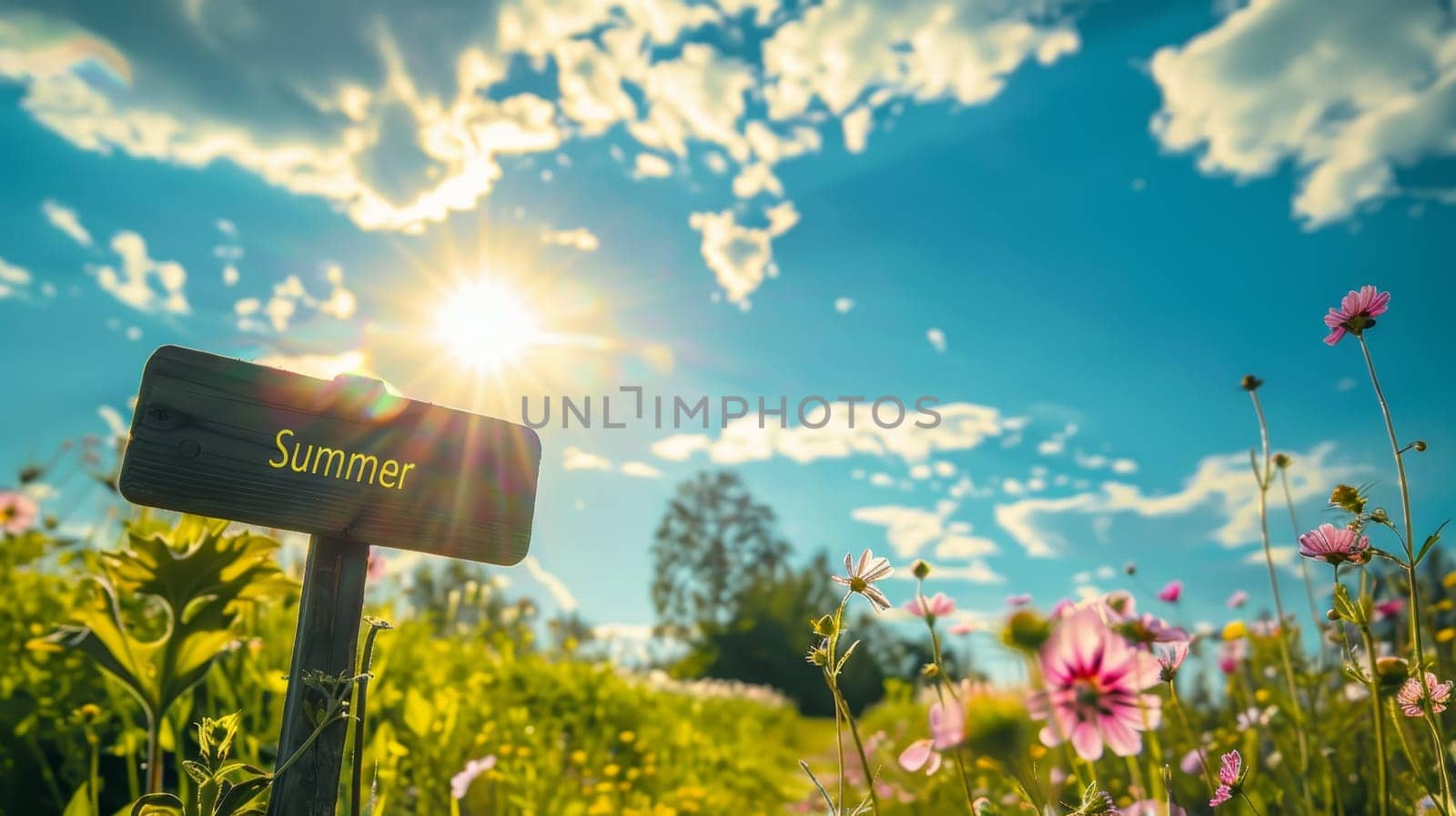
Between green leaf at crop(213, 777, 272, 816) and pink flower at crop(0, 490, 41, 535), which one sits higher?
pink flower at crop(0, 490, 41, 535)

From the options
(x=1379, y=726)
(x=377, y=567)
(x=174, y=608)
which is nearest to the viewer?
(x=1379, y=726)

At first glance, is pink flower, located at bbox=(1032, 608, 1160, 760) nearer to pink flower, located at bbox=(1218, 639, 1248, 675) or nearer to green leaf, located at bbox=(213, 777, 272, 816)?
green leaf, located at bbox=(213, 777, 272, 816)

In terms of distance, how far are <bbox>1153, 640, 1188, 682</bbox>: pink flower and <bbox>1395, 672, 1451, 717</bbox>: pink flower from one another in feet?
0.96

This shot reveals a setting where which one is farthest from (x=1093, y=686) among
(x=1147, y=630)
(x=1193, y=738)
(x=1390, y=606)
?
(x=1390, y=606)

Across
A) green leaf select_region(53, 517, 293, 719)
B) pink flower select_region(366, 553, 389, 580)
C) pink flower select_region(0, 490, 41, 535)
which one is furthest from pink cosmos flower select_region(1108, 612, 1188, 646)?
pink flower select_region(0, 490, 41, 535)

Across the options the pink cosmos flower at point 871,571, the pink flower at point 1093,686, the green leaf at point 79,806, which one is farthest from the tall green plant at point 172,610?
the pink flower at point 1093,686

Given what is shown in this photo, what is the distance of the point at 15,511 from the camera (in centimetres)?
411

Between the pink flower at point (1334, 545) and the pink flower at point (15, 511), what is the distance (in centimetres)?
519

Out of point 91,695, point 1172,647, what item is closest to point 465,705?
point 91,695

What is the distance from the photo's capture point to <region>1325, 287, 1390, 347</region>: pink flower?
50.9 inches

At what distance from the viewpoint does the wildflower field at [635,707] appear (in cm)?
105

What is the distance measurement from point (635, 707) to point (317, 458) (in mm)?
3519

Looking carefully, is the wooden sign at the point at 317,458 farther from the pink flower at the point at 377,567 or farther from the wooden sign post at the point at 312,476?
the pink flower at the point at 377,567

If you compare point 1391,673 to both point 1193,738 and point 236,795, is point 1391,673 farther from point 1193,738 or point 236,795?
point 236,795
